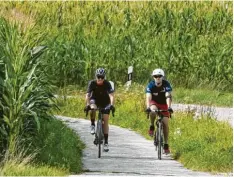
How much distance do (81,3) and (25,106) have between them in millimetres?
27239

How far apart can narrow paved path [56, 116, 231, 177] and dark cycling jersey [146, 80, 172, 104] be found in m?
1.27

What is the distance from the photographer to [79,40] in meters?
35.0

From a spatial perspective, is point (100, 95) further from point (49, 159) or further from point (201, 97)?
point (201, 97)

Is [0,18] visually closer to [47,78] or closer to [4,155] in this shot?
[47,78]

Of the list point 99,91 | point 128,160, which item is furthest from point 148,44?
point 128,160

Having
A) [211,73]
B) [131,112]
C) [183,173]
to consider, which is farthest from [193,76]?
[183,173]

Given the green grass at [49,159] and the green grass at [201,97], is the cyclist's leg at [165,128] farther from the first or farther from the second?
the green grass at [201,97]

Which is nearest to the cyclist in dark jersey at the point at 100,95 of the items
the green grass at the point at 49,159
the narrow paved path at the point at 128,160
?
the narrow paved path at the point at 128,160

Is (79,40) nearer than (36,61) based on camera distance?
No

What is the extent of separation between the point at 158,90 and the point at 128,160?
1.60m

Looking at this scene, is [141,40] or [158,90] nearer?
[158,90]

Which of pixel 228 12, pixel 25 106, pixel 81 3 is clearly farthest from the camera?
pixel 81 3

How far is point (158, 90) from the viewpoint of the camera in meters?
18.1

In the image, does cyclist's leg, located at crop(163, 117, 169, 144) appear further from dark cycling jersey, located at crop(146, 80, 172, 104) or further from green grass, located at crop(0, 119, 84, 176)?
green grass, located at crop(0, 119, 84, 176)
